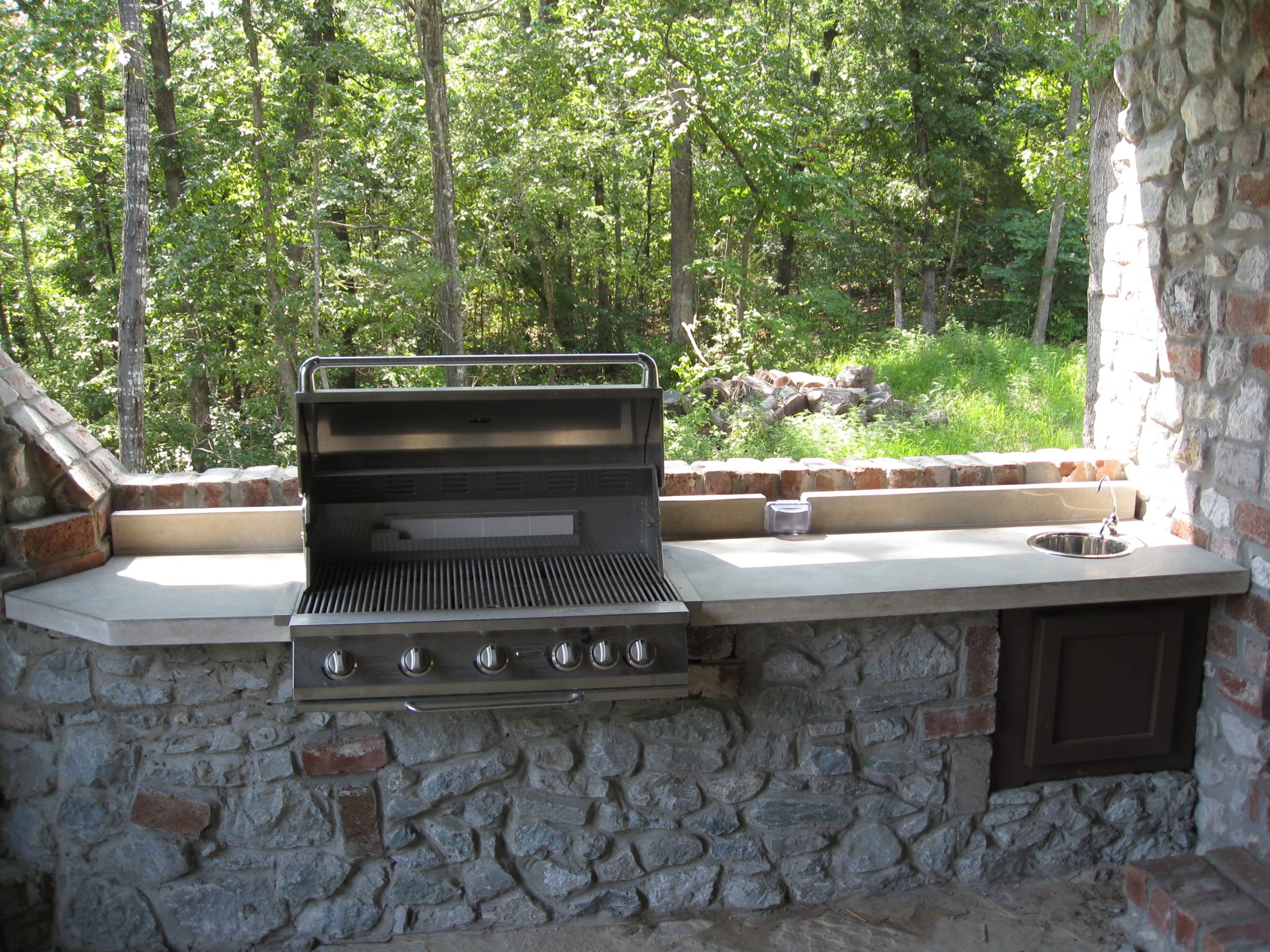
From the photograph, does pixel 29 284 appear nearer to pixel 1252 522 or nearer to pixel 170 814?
pixel 170 814

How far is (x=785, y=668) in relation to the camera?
8.39 feet

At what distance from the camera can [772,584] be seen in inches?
95.6

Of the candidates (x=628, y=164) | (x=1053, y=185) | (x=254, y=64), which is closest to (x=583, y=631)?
(x=1053, y=185)

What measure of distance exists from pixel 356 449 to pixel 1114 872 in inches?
99.0

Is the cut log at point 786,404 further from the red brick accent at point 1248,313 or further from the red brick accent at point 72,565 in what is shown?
the red brick accent at point 72,565

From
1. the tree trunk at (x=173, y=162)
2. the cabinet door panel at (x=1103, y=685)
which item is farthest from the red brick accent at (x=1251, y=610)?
the tree trunk at (x=173, y=162)

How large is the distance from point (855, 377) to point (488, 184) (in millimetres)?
5727

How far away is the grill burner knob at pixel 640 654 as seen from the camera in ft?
7.14

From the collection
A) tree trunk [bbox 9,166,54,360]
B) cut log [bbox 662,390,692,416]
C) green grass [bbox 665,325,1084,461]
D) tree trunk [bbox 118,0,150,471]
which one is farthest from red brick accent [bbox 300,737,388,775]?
tree trunk [bbox 9,166,54,360]

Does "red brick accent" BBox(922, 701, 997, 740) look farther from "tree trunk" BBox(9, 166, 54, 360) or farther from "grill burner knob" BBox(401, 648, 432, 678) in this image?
"tree trunk" BBox(9, 166, 54, 360)

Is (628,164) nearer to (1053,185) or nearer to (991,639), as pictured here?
(1053,185)

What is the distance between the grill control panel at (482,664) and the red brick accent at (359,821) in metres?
0.43

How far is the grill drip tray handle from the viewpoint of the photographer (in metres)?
2.16

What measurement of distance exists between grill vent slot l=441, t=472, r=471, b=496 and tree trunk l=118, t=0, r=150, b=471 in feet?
19.8
